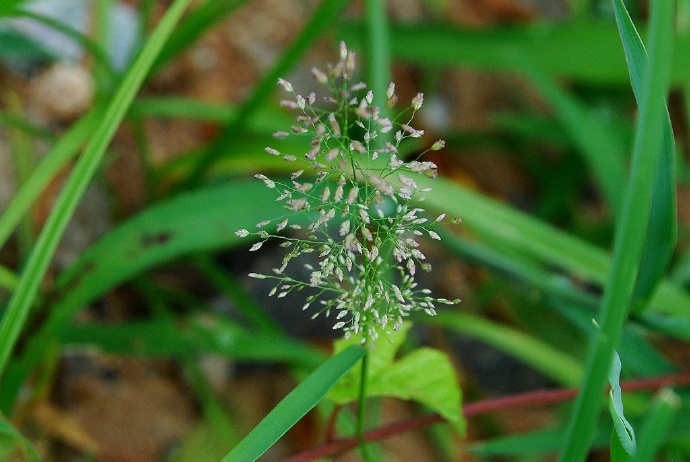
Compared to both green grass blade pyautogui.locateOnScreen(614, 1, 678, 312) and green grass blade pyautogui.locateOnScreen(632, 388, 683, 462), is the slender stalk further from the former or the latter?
green grass blade pyautogui.locateOnScreen(632, 388, 683, 462)

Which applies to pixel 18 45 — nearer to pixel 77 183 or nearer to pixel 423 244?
pixel 77 183

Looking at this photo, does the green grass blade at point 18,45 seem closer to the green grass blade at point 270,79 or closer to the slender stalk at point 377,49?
the green grass blade at point 270,79

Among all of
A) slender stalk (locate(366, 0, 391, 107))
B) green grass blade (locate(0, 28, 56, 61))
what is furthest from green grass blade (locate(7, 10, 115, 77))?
slender stalk (locate(366, 0, 391, 107))

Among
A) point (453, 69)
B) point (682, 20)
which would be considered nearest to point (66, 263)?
point (453, 69)

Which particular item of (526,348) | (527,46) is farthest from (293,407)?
(527,46)

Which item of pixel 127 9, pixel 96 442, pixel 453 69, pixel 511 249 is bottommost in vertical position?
pixel 96 442

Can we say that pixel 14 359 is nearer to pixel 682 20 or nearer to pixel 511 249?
pixel 511 249
